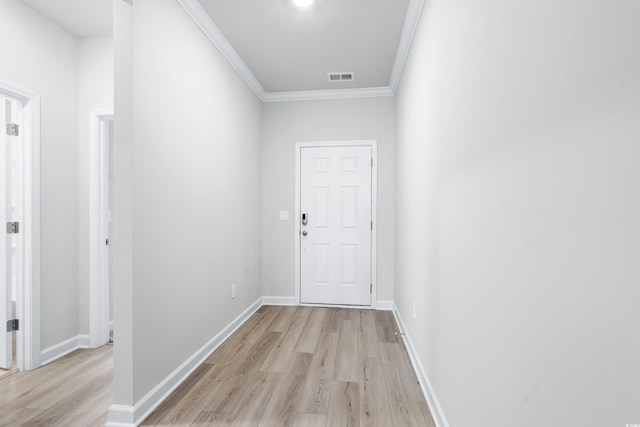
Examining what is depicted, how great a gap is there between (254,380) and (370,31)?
9.52 feet

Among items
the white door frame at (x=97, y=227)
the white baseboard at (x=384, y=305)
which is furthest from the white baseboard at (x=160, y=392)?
the white baseboard at (x=384, y=305)

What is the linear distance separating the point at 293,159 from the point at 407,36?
1943 mm

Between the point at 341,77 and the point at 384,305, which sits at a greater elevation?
the point at 341,77

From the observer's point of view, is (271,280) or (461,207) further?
(271,280)

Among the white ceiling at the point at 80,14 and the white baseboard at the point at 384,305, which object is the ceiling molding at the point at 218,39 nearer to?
the white ceiling at the point at 80,14

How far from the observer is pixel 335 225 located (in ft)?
13.2

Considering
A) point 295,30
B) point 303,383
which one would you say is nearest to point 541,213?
point 303,383

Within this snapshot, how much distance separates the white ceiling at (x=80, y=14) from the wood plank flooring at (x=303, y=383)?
9.34 ft

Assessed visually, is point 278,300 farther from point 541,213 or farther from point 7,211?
point 541,213

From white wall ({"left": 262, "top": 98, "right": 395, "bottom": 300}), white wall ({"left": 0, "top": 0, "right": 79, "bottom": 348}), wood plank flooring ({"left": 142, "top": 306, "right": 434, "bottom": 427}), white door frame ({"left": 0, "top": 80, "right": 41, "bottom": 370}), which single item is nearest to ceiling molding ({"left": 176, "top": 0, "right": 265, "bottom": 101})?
white wall ({"left": 262, "top": 98, "right": 395, "bottom": 300})

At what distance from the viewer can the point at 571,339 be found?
0.69 meters

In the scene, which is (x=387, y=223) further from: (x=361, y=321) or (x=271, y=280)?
(x=271, y=280)

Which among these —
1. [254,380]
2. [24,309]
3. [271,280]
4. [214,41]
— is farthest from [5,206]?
[271,280]

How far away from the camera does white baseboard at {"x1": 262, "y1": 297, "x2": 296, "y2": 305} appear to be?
409cm
